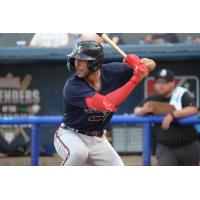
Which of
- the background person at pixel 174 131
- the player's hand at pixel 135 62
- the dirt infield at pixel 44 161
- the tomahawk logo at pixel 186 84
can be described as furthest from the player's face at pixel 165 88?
the tomahawk logo at pixel 186 84

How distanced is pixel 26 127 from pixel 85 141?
9.88ft

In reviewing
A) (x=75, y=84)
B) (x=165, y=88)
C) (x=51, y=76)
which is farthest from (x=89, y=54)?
(x=51, y=76)

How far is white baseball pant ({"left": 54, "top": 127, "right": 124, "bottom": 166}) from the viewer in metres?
3.76

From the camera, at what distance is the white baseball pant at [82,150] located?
3.76 metres

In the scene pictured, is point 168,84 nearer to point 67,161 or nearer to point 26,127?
point 67,161

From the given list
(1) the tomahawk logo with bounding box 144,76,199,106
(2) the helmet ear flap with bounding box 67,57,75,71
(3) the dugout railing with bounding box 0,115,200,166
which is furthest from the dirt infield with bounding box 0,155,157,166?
(2) the helmet ear flap with bounding box 67,57,75,71

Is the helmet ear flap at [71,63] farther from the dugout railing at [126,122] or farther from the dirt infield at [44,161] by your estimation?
the dirt infield at [44,161]

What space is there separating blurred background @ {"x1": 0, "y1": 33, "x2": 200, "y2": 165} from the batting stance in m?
1.88

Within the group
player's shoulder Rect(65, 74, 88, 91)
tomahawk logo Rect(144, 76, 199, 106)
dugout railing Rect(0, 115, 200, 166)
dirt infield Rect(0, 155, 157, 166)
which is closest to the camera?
player's shoulder Rect(65, 74, 88, 91)

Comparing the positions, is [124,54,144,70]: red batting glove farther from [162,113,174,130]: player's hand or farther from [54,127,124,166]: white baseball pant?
[162,113,174,130]: player's hand

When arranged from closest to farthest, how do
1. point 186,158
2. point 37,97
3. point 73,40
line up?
point 186,158
point 73,40
point 37,97

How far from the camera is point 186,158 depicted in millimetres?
5031

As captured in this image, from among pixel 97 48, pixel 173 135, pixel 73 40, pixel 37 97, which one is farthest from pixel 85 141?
pixel 37 97

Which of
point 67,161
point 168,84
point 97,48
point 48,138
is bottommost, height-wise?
point 48,138
